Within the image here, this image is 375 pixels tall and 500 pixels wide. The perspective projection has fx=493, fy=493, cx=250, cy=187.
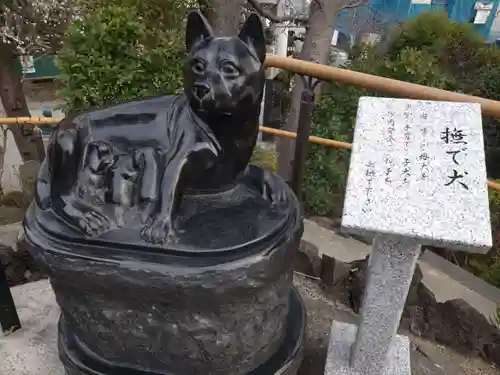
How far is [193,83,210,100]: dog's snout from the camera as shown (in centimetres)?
181

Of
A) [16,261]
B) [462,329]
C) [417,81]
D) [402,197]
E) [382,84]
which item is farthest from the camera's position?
[417,81]

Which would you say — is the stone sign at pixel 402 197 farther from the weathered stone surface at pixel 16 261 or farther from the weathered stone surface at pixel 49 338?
the weathered stone surface at pixel 16 261

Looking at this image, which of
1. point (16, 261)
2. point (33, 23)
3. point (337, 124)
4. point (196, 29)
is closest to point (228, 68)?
point (196, 29)

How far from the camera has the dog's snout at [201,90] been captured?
5.94ft

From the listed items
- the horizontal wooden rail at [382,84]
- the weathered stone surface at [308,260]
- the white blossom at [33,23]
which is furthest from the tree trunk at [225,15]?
the weathered stone surface at [308,260]

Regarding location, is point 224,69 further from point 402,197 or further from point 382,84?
point 382,84

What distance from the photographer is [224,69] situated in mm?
1818

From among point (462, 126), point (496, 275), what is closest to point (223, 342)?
point (462, 126)

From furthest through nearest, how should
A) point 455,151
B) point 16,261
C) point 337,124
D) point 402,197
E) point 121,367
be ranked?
point 337,124
point 16,261
point 121,367
point 455,151
point 402,197

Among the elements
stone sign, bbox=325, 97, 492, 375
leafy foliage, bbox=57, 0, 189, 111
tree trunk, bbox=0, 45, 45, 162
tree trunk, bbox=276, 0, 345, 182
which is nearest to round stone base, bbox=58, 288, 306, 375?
stone sign, bbox=325, 97, 492, 375

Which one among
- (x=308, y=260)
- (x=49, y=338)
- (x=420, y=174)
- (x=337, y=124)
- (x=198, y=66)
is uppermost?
(x=198, y=66)

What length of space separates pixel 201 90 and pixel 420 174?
0.88m

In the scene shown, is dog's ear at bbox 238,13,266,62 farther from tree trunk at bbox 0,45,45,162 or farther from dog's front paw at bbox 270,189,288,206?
tree trunk at bbox 0,45,45,162

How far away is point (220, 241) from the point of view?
77.2 inches
